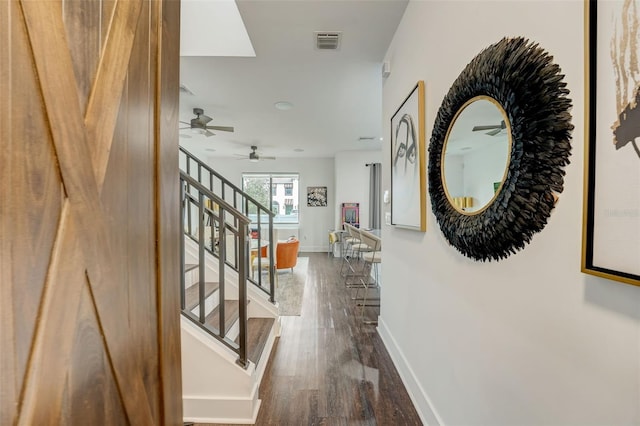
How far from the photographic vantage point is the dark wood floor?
1.69m

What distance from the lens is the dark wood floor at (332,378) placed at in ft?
5.54

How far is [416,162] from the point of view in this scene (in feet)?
5.66

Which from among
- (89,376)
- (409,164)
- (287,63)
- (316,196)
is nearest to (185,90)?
(287,63)

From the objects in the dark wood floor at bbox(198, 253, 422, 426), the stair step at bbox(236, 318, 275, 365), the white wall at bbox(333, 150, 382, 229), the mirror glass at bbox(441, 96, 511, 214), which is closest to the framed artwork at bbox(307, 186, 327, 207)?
the white wall at bbox(333, 150, 382, 229)

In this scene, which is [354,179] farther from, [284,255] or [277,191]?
[284,255]

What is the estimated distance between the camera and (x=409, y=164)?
6.09 ft

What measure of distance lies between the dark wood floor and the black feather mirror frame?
1264 mm

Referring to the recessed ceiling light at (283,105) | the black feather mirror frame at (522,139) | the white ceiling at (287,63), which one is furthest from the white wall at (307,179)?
the black feather mirror frame at (522,139)

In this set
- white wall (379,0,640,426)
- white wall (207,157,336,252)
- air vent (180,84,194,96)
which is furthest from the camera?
white wall (207,157,336,252)

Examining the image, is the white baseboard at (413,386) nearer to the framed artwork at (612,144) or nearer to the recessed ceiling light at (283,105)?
the framed artwork at (612,144)

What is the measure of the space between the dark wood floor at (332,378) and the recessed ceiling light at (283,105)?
2.77 meters

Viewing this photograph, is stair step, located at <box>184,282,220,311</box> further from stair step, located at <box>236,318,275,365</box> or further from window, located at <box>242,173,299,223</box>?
window, located at <box>242,173,299,223</box>

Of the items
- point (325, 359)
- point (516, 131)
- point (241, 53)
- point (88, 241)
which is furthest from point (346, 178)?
point (88, 241)

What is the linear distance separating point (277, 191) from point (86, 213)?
7.88 m
